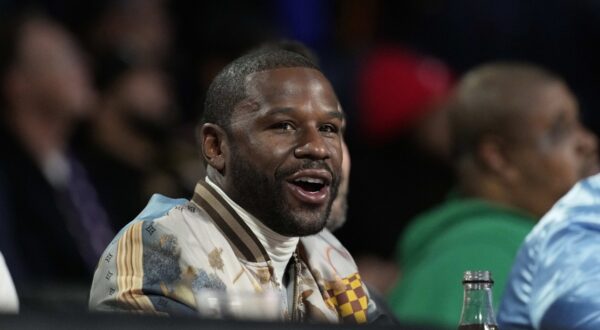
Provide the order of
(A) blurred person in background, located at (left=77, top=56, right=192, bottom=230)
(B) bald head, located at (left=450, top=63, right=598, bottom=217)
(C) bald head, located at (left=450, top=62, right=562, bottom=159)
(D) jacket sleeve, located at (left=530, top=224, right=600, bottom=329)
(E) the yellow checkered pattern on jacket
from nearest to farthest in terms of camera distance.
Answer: (E) the yellow checkered pattern on jacket → (D) jacket sleeve, located at (left=530, top=224, right=600, bottom=329) → (B) bald head, located at (left=450, top=63, right=598, bottom=217) → (C) bald head, located at (left=450, top=62, right=562, bottom=159) → (A) blurred person in background, located at (left=77, top=56, right=192, bottom=230)

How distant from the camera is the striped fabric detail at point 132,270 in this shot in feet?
7.94

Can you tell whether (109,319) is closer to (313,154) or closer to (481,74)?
(313,154)

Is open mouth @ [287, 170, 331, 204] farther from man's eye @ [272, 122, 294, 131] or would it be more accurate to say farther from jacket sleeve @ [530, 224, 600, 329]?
jacket sleeve @ [530, 224, 600, 329]

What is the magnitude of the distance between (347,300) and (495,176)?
75.8 inches

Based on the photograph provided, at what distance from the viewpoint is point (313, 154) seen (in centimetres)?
256

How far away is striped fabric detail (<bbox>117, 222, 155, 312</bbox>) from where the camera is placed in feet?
7.94

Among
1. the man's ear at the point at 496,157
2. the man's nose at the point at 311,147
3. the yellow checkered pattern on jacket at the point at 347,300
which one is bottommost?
the yellow checkered pattern on jacket at the point at 347,300

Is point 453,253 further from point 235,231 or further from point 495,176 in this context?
point 235,231

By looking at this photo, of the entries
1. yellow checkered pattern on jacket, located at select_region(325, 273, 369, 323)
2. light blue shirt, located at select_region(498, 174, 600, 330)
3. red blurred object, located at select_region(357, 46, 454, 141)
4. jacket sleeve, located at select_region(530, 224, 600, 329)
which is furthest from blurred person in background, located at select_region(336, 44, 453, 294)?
yellow checkered pattern on jacket, located at select_region(325, 273, 369, 323)

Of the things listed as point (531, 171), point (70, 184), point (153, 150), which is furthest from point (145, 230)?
point (153, 150)

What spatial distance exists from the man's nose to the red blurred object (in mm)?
3488

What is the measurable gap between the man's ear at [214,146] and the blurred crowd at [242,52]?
1.29m

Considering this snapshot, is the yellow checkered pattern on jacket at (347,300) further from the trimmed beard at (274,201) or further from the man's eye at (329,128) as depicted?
the man's eye at (329,128)

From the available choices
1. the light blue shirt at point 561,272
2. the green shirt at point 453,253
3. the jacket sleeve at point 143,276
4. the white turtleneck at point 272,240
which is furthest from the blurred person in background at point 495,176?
the jacket sleeve at point 143,276
